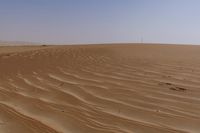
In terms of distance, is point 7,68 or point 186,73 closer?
point 186,73

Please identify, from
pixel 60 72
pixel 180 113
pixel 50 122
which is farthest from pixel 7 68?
pixel 180 113

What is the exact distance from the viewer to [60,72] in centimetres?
633

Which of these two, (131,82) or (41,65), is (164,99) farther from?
(41,65)

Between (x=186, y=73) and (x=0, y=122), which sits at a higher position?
(x=186, y=73)

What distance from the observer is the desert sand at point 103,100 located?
9.93ft

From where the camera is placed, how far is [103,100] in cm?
395

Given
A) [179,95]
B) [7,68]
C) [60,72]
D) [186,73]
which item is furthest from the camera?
[7,68]

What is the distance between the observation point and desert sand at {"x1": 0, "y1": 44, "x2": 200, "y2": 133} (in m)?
3.03

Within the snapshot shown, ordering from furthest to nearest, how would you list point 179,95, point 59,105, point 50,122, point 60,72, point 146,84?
point 60,72
point 146,84
point 179,95
point 59,105
point 50,122

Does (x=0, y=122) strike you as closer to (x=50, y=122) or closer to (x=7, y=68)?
(x=50, y=122)

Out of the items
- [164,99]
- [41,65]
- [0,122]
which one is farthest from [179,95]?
[41,65]

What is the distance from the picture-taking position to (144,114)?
3.34 meters

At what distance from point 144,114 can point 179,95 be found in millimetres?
921

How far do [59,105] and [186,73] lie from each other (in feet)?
9.25
